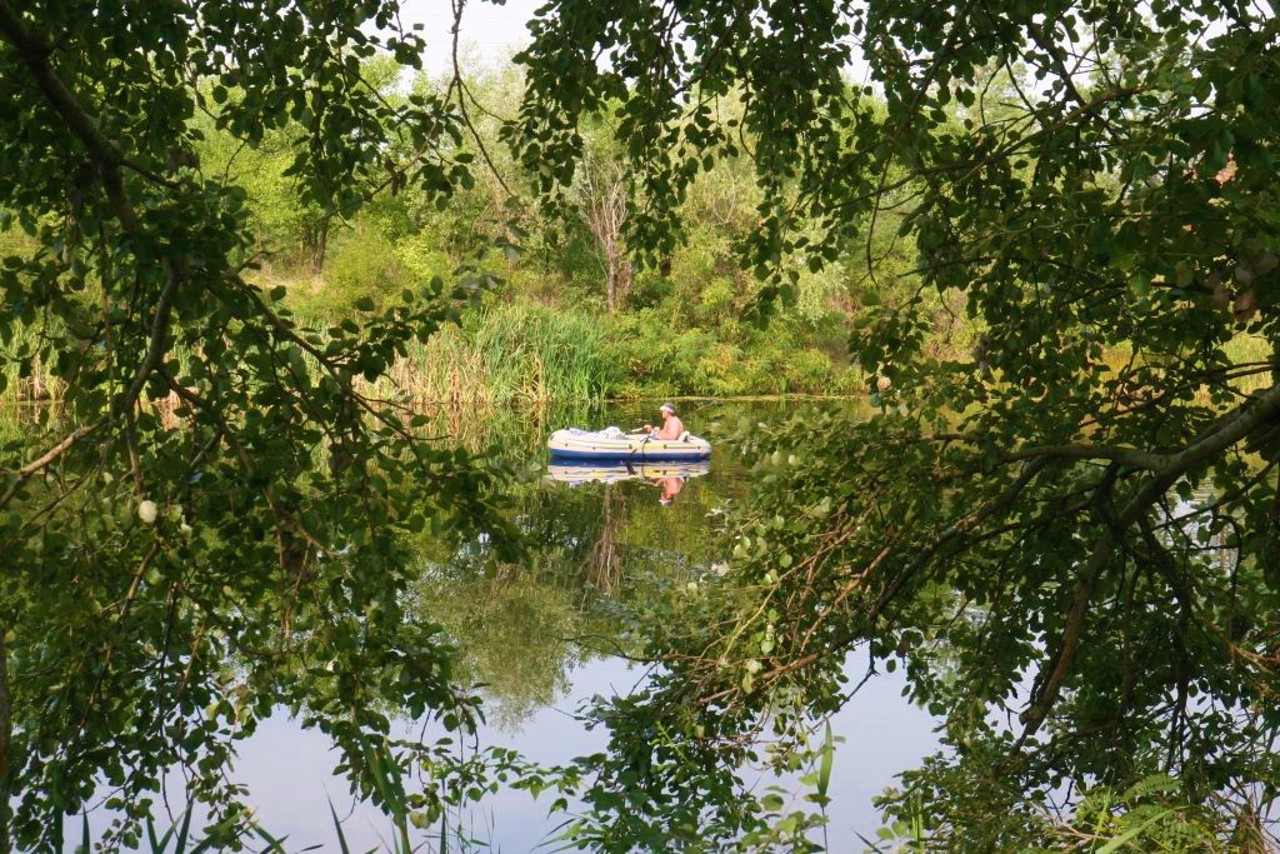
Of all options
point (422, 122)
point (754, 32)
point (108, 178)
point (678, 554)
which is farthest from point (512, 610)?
point (108, 178)

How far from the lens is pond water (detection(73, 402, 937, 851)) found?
24.8ft

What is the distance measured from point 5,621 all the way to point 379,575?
929 mm

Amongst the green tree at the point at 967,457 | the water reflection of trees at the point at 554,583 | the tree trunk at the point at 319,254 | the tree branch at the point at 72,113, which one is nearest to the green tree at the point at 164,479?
the tree branch at the point at 72,113

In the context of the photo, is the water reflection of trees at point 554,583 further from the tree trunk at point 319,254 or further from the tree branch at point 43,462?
the tree trunk at point 319,254

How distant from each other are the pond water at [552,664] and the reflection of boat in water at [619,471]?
837 millimetres

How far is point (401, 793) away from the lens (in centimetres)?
311

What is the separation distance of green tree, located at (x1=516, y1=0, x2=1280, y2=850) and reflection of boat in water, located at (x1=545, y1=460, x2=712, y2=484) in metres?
15.8

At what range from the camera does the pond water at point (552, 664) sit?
24.8 feet

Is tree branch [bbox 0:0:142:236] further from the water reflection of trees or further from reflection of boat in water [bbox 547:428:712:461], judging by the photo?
reflection of boat in water [bbox 547:428:712:461]

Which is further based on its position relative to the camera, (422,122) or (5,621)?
(422,122)

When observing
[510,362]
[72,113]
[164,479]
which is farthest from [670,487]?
[72,113]

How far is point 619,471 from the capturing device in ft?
73.0

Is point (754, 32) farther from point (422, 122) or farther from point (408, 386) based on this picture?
point (408, 386)

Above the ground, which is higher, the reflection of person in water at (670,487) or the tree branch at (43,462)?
the tree branch at (43,462)
